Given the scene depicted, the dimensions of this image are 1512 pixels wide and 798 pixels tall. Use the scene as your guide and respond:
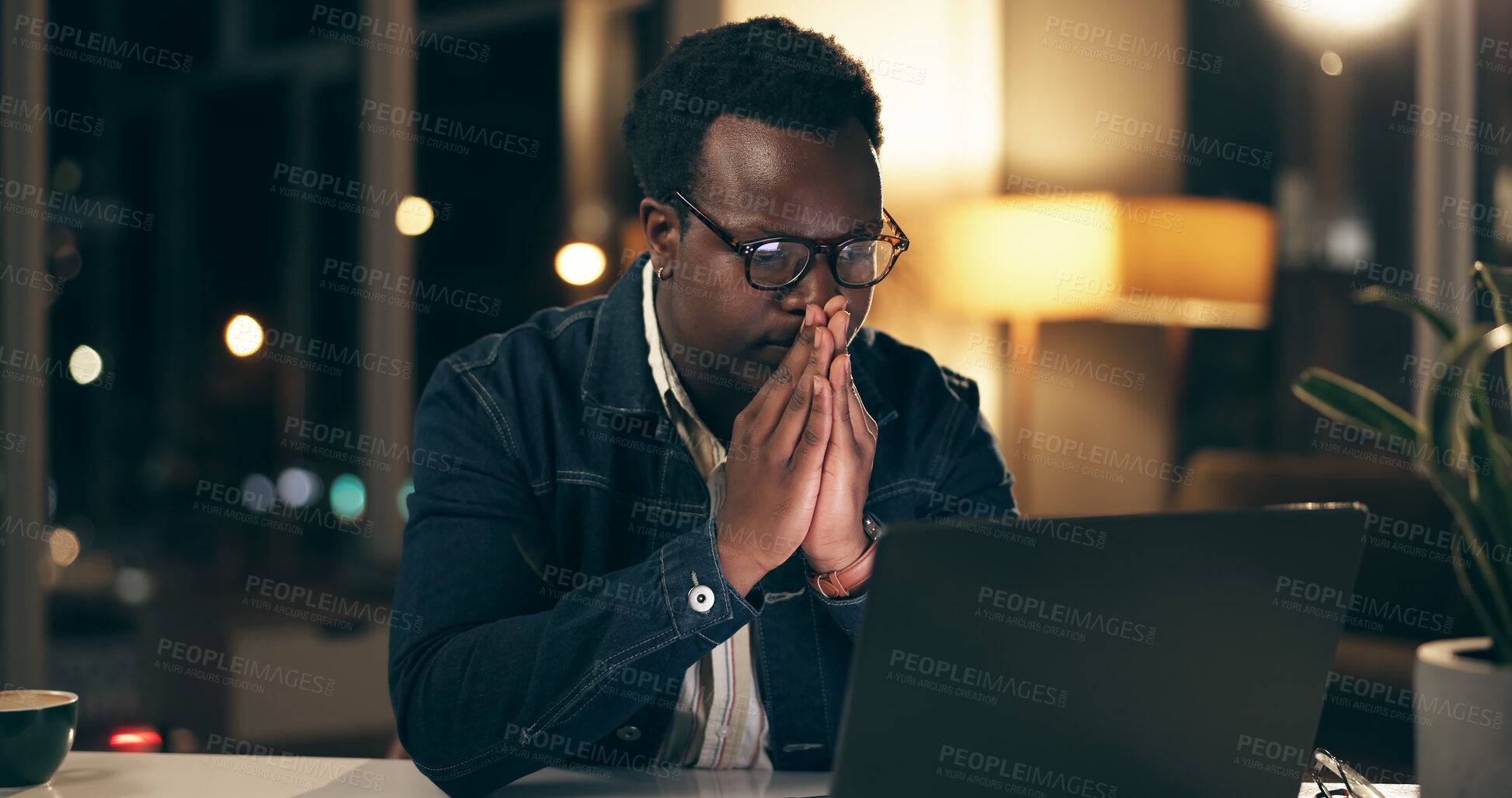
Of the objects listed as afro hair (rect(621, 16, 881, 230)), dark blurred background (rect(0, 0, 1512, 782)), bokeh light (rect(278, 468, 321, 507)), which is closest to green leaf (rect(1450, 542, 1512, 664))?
afro hair (rect(621, 16, 881, 230))

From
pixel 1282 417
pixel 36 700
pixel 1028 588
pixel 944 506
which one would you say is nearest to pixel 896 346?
pixel 944 506

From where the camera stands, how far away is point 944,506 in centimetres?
150

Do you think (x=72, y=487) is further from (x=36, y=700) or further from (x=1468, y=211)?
(x=1468, y=211)

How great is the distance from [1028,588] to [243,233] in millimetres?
3547

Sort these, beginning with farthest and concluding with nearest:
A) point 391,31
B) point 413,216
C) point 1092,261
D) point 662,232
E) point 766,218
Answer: point 413,216
point 391,31
point 1092,261
point 662,232
point 766,218

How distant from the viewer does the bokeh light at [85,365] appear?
3025 mm

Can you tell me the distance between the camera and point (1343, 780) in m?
1.03

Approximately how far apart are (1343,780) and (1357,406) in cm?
37

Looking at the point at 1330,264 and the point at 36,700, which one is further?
the point at 1330,264

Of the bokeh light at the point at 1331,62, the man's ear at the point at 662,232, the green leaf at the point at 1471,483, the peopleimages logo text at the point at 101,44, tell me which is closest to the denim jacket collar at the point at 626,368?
the man's ear at the point at 662,232

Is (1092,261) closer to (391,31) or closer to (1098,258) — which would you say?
(1098,258)

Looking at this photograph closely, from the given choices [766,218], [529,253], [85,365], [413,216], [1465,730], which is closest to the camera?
[1465,730]

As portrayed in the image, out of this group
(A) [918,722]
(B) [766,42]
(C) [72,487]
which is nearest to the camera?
(A) [918,722]

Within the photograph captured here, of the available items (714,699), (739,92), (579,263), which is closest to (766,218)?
(739,92)
